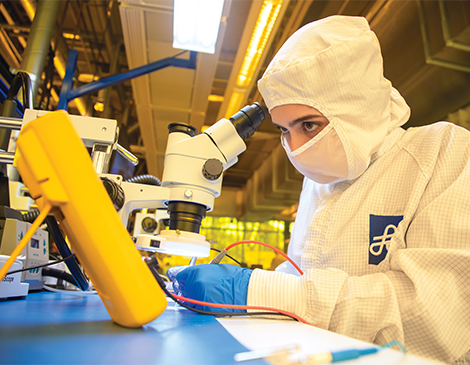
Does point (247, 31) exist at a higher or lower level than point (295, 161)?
higher

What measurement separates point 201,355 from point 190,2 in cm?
196

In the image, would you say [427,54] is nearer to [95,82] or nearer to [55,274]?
[95,82]

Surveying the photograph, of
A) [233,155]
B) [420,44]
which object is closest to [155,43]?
[420,44]

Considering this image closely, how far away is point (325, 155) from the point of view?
972 mm

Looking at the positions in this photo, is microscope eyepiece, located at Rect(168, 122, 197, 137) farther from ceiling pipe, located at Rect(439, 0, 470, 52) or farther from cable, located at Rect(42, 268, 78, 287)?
ceiling pipe, located at Rect(439, 0, 470, 52)

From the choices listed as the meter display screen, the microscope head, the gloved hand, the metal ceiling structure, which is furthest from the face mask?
the metal ceiling structure

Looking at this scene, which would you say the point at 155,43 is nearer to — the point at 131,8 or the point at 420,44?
the point at 131,8

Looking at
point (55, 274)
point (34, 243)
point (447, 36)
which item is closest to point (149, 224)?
point (55, 274)

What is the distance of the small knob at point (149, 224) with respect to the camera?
2385mm

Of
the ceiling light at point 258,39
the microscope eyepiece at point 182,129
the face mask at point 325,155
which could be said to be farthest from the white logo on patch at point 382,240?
the ceiling light at point 258,39

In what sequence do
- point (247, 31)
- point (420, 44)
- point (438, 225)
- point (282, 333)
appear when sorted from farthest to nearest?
point (247, 31), point (420, 44), point (438, 225), point (282, 333)

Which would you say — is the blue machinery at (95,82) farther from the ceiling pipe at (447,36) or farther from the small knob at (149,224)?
the ceiling pipe at (447,36)

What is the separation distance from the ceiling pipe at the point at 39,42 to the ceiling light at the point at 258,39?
1.47 m

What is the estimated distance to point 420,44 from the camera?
2143 millimetres
